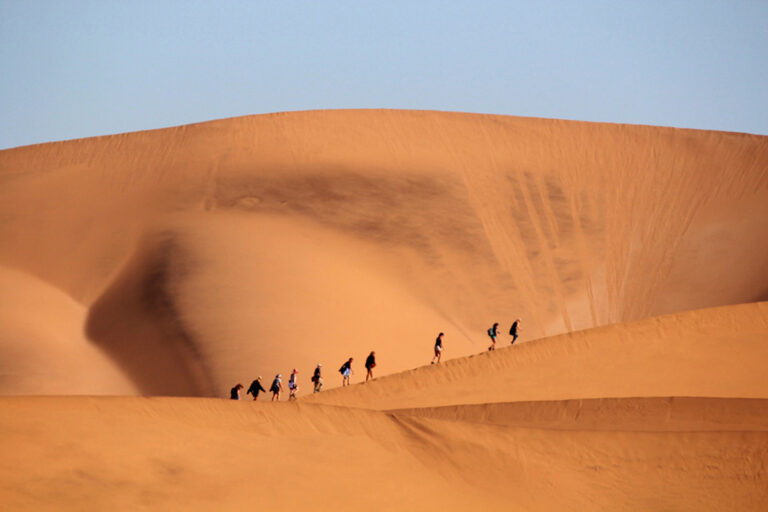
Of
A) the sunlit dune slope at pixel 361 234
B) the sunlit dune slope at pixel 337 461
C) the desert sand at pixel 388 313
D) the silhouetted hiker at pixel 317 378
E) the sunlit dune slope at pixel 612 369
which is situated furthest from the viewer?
the sunlit dune slope at pixel 361 234

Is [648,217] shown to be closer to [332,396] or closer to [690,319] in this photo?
[690,319]

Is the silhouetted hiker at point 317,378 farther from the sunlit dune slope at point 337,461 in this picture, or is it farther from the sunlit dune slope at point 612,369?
the sunlit dune slope at point 337,461

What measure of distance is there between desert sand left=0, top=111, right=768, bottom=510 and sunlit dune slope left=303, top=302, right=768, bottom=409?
59 millimetres

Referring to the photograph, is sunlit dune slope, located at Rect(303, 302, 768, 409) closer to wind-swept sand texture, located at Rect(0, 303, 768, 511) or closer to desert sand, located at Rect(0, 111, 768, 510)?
desert sand, located at Rect(0, 111, 768, 510)

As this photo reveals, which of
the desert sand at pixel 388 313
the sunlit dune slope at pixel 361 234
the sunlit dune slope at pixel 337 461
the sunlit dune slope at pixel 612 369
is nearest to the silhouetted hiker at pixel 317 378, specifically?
the desert sand at pixel 388 313

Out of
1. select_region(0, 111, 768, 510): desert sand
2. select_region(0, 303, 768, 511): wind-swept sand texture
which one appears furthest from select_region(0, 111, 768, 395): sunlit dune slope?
select_region(0, 303, 768, 511): wind-swept sand texture

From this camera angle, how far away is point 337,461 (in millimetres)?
12062

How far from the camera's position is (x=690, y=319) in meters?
20.7

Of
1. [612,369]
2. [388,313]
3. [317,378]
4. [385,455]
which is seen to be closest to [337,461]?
[385,455]

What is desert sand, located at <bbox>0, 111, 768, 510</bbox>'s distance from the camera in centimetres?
1188

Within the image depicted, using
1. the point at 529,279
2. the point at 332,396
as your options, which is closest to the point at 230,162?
the point at 529,279

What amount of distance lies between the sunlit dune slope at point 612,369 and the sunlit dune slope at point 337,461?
3281 mm

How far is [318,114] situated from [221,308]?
17127mm

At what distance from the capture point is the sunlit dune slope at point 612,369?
17766mm
